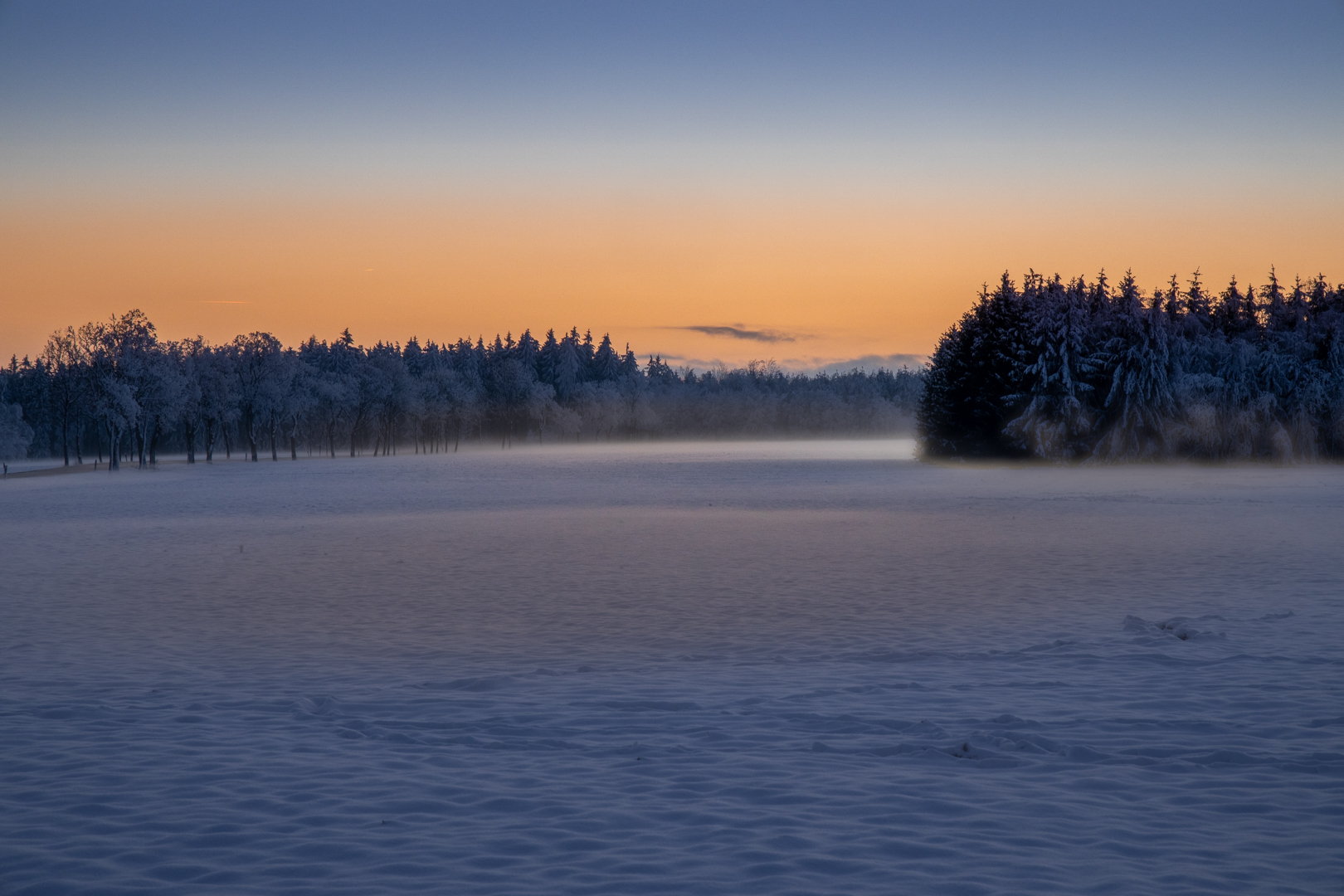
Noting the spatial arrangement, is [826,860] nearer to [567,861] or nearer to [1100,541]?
[567,861]

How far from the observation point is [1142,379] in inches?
2689

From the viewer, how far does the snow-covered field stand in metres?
5.77

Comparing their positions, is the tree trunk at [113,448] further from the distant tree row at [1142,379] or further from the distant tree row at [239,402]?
the distant tree row at [1142,379]

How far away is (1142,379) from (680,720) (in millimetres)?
67234

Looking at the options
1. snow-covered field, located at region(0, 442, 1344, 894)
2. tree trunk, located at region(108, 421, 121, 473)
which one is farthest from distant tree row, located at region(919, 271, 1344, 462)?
tree trunk, located at region(108, 421, 121, 473)

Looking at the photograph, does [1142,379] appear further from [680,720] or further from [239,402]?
[239,402]

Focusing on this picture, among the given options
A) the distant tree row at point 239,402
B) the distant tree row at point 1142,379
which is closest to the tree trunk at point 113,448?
the distant tree row at point 239,402

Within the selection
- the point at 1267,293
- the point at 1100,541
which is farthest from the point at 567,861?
the point at 1267,293

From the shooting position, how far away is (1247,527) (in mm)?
25703

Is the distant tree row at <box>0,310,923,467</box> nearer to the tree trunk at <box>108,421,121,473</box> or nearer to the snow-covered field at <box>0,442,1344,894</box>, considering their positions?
the tree trunk at <box>108,421,121,473</box>

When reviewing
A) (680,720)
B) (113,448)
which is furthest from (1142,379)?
(113,448)

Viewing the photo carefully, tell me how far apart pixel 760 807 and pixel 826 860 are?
3.02 ft

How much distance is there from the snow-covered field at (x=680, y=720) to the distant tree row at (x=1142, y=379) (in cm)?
4895

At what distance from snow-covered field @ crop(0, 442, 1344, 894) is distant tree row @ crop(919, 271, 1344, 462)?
48.9 meters
